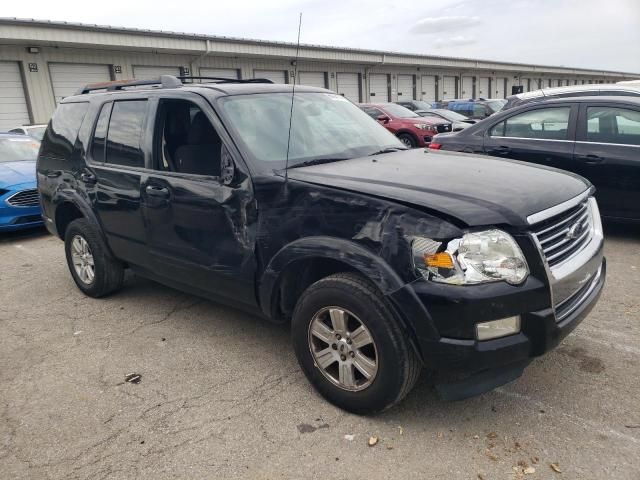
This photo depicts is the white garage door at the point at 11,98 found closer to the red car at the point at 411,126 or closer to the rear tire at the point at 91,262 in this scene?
the red car at the point at 411,126

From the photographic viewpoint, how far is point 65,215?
5129 mm

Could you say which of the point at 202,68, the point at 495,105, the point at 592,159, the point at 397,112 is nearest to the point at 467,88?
the point at 495,105

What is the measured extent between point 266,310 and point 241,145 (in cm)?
105

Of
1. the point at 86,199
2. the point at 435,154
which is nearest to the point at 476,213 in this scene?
the point at 435,154

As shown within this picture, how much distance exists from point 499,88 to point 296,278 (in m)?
48.6

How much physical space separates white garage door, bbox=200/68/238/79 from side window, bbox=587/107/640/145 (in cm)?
1890

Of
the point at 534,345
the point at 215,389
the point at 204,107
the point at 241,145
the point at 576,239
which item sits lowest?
the point at 215,389

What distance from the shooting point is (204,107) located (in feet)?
11.5

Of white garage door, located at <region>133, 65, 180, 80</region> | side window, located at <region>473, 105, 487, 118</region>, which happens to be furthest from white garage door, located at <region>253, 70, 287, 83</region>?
side window, located at <region>473, 105, 487, 118</region>

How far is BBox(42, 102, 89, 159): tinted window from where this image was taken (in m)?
4.72

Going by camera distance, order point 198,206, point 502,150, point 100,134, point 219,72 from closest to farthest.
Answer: point 198,206 < point 100,134 < point 502,150 < point 219,72

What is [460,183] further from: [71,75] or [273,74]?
[273,74]

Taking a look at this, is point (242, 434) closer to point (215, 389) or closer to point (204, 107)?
point (215, 389)

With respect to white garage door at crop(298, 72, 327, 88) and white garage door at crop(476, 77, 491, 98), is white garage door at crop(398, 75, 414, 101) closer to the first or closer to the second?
white garage door at crop(298, 72, 327, 88)
